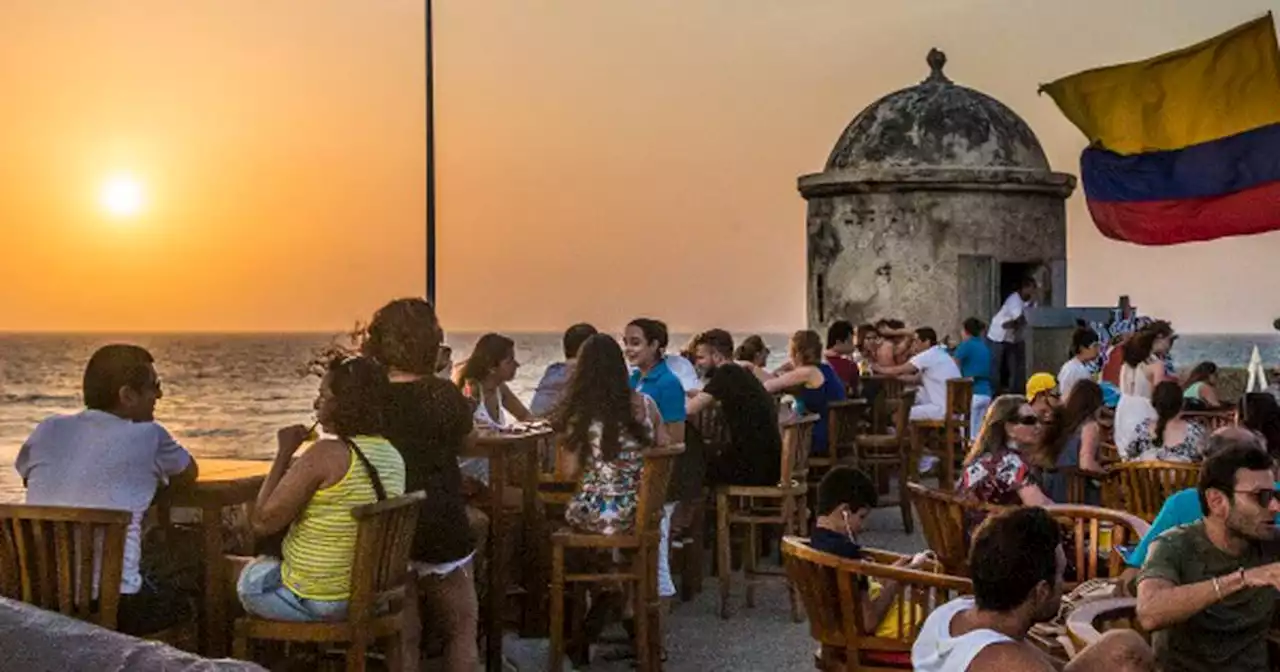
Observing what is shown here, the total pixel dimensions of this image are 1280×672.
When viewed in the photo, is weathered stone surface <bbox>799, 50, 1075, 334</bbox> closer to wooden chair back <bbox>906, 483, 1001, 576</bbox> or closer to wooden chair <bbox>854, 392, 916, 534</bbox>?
wooden chair <bbox>854, 392, 916, 534</bbox>

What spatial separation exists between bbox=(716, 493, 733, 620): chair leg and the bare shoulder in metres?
4.98

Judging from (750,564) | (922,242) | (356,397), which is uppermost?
(922,242)

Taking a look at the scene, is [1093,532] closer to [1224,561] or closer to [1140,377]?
[1224,561]

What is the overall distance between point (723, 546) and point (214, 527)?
373 centimetres

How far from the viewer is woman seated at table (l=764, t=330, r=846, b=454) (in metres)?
11.0

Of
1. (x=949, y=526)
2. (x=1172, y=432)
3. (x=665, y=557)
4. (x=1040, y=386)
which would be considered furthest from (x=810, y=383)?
(x=949, y=526)

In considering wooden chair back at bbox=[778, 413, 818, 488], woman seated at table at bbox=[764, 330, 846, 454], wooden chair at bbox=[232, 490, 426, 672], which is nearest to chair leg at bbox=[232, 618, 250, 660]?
wooden chair at bbox=[232, 490, 426, 672]

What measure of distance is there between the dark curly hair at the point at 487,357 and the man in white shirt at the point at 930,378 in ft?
17.7

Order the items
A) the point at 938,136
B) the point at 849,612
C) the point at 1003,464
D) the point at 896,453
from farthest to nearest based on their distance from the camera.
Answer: the point at 938,136 < the point at 896,453 < the point at 1003,464 < the point at 849,612

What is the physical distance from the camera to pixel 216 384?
256 feet

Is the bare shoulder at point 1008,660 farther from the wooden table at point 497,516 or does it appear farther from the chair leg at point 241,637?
the wooden table at point 497,516

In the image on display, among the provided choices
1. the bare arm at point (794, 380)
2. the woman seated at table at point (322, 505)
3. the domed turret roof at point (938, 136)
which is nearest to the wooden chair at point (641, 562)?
the woman seated at table at point (322, 505)

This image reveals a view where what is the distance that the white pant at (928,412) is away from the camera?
13.2 m

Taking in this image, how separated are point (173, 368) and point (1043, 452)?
8739cm
